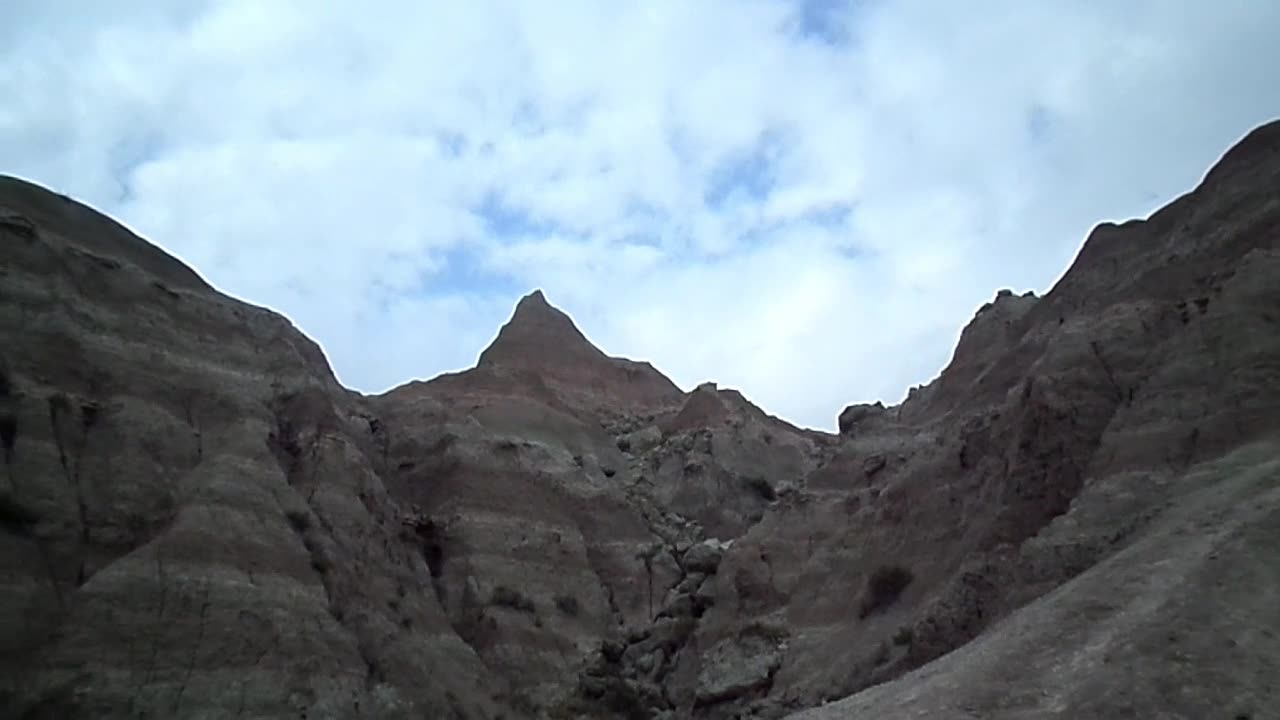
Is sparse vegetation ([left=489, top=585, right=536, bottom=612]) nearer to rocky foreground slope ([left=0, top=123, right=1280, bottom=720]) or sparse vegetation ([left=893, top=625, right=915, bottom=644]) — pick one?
rocky foreground slope ([left=0, top=123, right=1280, bottom=720])

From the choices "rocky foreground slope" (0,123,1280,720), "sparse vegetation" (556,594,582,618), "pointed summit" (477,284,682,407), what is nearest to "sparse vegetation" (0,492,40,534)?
"rocky foreground slope" (0,123,1280,720)

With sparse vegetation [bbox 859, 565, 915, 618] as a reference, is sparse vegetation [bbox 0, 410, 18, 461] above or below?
above

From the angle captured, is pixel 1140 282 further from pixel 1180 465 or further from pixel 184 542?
pixel 184 542

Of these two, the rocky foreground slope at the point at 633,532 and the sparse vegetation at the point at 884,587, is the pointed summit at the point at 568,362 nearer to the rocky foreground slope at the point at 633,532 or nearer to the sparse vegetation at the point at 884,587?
the rocky foreground slope at the point at 633,532

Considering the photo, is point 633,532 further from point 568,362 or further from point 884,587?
point 568,362

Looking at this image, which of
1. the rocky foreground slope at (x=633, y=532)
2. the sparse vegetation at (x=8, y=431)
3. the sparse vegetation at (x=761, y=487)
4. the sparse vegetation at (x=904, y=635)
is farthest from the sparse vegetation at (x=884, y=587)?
the sparse vegetation at (x=8, y=431)

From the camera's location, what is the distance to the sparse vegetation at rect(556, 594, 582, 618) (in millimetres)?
48281

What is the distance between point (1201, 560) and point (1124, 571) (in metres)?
1.84

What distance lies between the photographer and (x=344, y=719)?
33375 mm

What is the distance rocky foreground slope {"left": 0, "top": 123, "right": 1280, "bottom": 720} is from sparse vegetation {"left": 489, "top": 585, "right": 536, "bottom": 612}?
0.85 ft

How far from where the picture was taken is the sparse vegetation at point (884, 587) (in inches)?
1374

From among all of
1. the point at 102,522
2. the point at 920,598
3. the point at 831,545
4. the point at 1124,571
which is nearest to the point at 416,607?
the point at 102,522

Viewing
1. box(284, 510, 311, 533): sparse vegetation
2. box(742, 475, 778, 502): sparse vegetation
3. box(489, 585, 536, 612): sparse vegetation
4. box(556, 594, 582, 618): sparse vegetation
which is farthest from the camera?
box(742, 475, 778, 502): sparse vegetation

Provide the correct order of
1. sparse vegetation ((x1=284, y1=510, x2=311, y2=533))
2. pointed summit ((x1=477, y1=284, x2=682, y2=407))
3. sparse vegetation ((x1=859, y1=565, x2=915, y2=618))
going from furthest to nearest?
pointed summit ((x1=477, y1=284, x2=682, y2=407)) → sparse vegetation ((x1=284, y1=510, x2=311, y2=533)) → sparse vegetation ((x1=859, y1=565, x2=915, y2=618))
